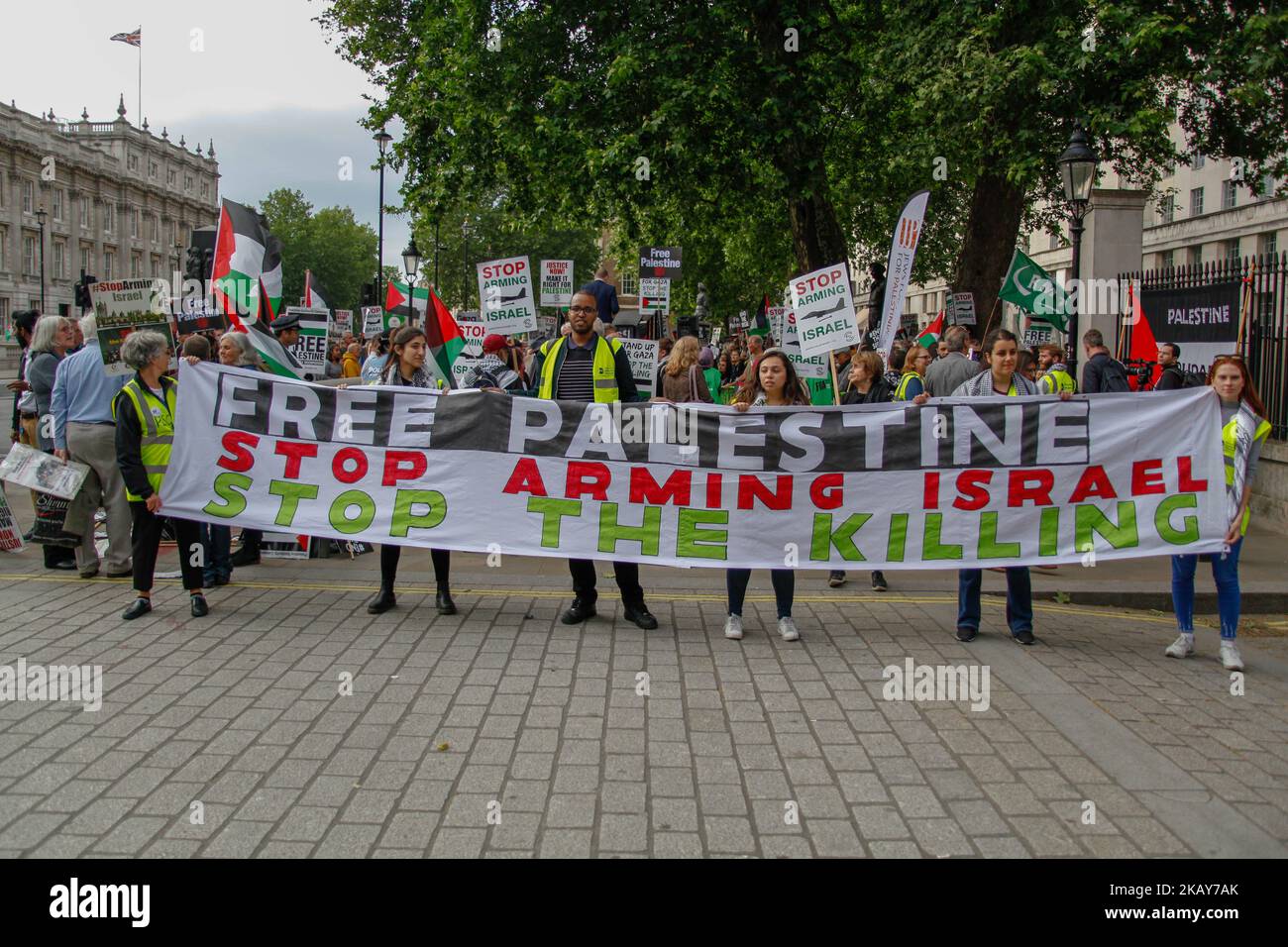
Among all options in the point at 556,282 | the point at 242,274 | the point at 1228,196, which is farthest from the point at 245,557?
the point at 1228,196

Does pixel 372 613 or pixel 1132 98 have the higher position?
pixel 1132 98

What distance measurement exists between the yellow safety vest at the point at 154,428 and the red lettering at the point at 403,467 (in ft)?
5.08

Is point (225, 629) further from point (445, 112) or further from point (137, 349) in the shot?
point (445, 112)

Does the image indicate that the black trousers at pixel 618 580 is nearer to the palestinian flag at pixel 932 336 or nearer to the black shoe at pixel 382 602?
the black shoe at pixel 382 602

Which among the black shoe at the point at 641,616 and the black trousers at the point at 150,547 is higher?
the black trousers at the point at 150,547

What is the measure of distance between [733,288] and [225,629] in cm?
4397

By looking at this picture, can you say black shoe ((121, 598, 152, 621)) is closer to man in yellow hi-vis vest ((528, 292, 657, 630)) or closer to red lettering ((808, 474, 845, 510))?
man in yellow hi-vis vest ((528, 292, 657, 630))

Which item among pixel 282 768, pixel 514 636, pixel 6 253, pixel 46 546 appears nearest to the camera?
pixel 282 768

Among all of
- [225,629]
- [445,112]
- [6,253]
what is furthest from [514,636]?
[6,253]

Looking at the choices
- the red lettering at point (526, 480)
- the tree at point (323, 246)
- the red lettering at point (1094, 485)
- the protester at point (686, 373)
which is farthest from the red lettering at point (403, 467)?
the tree at point (323, 246)

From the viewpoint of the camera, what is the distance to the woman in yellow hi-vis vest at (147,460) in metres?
7.34

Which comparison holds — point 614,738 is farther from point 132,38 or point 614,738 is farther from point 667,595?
point 132,38

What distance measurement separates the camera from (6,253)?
72.2m

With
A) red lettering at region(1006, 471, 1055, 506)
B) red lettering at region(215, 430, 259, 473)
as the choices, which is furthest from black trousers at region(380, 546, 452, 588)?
red lettering at region(1006, 471, 1055, 506)
